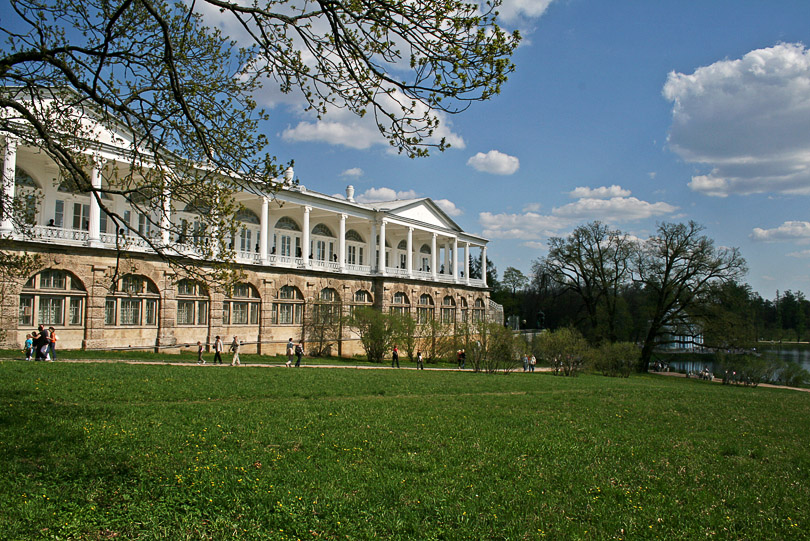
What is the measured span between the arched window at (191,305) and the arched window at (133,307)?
4.81 feet

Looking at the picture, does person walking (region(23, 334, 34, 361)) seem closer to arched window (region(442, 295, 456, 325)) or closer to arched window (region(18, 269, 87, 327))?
arched window (region(18, 269, 87, 327))

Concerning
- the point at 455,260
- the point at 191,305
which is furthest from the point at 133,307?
the point at 455,260

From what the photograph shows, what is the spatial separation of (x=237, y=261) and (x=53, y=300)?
12.2 m

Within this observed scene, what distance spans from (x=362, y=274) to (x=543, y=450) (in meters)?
35.4

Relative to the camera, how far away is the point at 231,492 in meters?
6.50

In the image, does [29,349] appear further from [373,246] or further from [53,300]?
[373,246]

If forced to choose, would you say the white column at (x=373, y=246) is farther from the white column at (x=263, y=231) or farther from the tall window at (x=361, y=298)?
the white column at (x=263, y=231)

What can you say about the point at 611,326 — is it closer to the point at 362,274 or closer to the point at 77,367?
the point at 362,274

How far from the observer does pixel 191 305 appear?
32312 millimetres

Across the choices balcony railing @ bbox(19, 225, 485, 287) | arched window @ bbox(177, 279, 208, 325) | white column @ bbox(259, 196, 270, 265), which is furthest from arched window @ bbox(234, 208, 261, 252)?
arched window @ bbox(177, 279, 208, 325)

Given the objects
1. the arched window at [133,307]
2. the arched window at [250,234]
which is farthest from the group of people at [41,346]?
the arched window at [250,234]

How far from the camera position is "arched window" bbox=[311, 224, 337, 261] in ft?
147

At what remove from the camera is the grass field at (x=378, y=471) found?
5.83 m

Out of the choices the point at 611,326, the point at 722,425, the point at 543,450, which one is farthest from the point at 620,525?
the point at 611,326
